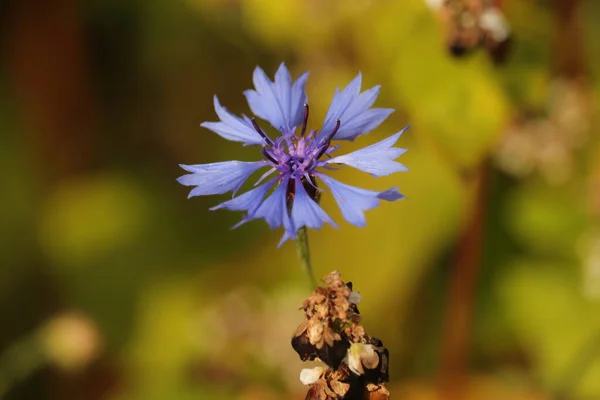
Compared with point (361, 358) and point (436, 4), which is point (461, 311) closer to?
point (436, 4)

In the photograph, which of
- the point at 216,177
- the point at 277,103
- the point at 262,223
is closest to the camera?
the point at 216,177

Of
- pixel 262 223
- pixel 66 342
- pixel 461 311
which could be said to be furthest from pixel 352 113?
pixel 262 223

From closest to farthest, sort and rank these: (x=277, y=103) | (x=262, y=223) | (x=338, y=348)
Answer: (x=338, y=348)
(x=277, y=103)
(x=262, y=223)

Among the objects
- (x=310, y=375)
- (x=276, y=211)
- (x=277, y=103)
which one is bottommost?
(x=310, y=375)

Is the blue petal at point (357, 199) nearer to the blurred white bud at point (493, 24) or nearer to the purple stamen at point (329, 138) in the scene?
the purple stamen at point (329, 138)

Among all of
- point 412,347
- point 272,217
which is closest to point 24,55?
point 412,347

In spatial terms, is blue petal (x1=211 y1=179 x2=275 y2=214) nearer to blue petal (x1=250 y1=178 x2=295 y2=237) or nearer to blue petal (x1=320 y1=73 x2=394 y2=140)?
blue petal (x1=250 y1=178 x2=295 y2=237)
